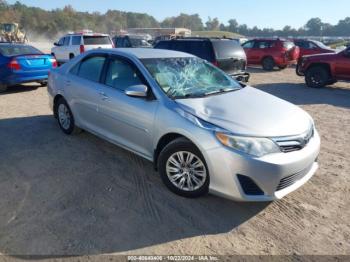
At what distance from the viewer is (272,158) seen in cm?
320

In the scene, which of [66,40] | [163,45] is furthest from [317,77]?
[66,40]

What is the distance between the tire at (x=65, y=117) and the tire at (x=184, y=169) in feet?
7.86

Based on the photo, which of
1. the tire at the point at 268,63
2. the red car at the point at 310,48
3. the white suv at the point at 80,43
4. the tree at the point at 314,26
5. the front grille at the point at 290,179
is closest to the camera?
the front grille at the point at 290,179

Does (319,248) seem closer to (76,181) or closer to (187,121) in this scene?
(187,121)

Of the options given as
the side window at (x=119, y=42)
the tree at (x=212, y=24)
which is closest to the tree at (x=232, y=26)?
the tree at (x=212, y=24)

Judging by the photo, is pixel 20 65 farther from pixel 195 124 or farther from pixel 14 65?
pixel 195 124

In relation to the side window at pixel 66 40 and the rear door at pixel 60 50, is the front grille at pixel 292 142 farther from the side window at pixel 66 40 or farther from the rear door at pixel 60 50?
the rear door at pixel 60 50

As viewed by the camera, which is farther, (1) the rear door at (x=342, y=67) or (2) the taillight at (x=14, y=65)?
(1) the rear door at (x=342, y=67)

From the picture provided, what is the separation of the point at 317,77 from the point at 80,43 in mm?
10281

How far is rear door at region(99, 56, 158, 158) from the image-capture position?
157 inches

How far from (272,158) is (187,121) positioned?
956 mm

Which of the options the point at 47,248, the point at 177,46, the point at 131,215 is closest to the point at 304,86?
the point at 177,46

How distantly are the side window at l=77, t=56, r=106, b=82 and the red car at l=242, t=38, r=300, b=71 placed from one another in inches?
533

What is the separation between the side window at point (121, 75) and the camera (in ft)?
14.1
